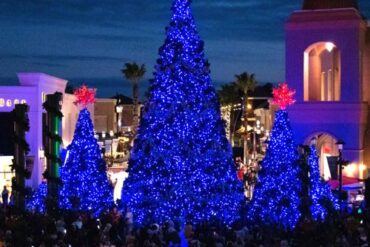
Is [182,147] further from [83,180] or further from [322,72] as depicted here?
[322,72]

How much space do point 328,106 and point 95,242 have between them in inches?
780

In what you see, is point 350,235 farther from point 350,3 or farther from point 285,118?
point 350,3

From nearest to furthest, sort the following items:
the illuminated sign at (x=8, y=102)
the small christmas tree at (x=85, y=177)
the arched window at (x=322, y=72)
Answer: the small christmas tree at (x=85, y=177) < the arched window at (x=322, y=72) < the illuminated sign at (x=8, y=102)

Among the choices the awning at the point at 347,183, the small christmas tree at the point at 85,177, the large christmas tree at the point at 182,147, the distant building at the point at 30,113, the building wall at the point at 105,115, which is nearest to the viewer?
the large christmas tree at the point at 182,147

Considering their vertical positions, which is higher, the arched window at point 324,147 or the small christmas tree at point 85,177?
the arched window at point 324,147

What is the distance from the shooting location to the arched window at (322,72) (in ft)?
122

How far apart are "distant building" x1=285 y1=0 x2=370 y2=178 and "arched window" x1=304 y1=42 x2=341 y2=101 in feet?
0.32

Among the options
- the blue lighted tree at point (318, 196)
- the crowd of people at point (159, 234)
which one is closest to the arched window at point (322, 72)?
the blue lighted tree at point (318, 196)

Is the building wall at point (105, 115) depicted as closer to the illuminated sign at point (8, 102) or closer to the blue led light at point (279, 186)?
the illuminated sign at point (8, 102)

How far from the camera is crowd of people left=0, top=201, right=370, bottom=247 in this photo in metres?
17.5

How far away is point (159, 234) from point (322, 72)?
22936 millimetres

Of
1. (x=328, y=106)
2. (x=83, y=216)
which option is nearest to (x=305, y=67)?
(x=328, y=106)

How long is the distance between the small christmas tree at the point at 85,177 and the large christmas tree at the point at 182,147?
1.56 m

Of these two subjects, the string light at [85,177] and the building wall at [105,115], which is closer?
the string light at [85,177]
